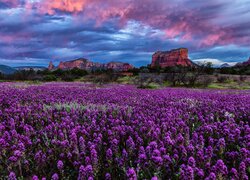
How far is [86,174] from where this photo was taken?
7.76 ft

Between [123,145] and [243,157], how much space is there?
168 centimetres

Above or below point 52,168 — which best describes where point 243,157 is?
above

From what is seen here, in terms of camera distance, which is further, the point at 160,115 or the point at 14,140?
the point at 160,115

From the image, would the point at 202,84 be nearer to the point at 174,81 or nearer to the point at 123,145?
the point at 174,81

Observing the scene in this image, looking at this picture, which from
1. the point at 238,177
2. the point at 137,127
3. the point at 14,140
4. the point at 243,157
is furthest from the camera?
the point at 137,127

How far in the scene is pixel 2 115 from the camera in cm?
564

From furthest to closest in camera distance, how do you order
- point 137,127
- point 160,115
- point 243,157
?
point 160,115 < point 137,127 < point 243,157

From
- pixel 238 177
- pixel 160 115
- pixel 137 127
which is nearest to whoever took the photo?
pixel 238 177

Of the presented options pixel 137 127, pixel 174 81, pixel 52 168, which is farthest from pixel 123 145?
pixel 174 81

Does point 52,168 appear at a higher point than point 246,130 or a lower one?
lower

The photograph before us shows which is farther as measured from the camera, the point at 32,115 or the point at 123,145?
the point at 32,115

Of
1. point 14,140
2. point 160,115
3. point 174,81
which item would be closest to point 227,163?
point 160,115

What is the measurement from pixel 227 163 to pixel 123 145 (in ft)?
4.83

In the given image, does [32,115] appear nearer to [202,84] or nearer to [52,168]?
[52,168]
